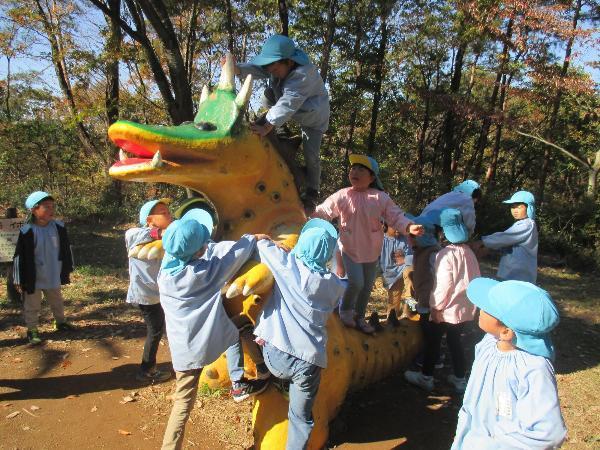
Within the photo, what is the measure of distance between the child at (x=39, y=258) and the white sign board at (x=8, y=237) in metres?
2.01

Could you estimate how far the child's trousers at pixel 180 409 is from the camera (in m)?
2.65

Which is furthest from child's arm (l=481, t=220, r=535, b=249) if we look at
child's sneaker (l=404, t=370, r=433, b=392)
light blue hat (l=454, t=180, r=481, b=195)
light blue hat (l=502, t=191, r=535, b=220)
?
child's sneaker (l=404, t=370, r=433, b=392)

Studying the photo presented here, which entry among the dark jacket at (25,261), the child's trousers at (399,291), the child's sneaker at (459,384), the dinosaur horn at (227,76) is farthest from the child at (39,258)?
the child's sneaker at (459,384)

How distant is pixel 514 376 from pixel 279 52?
2.37 meters

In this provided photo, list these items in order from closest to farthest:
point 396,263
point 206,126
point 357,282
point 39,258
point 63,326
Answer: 1. point 206,126
2. point 357,282
3. point 39,258
4. point 63,326
5. point 396,263

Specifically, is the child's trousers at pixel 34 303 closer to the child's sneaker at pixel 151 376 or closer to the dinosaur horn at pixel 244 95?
the child's sneaker at pixel 151 376

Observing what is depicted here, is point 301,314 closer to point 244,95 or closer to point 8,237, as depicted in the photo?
point 244,95

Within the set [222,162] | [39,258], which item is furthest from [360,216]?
[39,258]

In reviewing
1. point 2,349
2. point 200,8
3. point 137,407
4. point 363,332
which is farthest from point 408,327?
point 200,8

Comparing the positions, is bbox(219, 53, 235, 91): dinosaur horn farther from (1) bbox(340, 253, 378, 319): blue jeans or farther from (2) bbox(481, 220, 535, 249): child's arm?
(2) bbox(481, 220, 535, 249): child's arm

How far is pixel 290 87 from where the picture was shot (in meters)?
3.12

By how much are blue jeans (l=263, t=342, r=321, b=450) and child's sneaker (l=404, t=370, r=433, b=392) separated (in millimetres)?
1682

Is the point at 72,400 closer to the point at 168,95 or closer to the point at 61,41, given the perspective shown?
the point at 168,95

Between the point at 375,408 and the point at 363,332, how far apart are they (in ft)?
1.93
